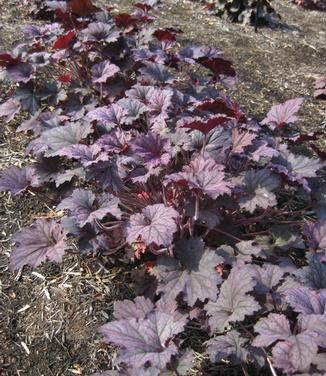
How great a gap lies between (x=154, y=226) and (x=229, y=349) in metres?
0.56

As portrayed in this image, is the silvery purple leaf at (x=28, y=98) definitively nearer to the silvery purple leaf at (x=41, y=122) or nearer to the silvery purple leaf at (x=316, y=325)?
the silvery purple leaf at (x=41, y=122)

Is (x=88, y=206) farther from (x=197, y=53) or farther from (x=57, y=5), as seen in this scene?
(x=57, y=5)

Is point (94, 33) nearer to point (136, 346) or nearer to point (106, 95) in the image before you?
point (106, 95)

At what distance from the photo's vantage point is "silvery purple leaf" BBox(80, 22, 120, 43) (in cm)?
301

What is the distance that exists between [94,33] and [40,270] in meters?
1.58

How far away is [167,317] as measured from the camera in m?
1.68

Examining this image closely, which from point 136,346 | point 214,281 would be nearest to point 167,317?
point 136,346

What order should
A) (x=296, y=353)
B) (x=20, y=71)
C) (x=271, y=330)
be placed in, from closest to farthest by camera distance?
1. (x=296, y=353)
2. (x=271, y=330)
3. (x=20, y=71)

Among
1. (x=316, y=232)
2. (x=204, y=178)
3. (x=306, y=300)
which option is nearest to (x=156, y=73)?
(x=204, y=178)

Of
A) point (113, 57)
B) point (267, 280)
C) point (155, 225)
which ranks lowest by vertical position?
point (267, 280)

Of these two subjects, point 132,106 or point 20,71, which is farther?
point 20,71

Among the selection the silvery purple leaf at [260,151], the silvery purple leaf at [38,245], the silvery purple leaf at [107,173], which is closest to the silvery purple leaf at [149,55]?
the silvery purple leaf at [260,151]

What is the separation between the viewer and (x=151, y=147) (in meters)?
2.16

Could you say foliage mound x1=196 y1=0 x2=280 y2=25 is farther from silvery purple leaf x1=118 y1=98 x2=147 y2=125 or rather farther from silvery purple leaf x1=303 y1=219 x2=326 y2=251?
silvery purple leaf x1=303 y1=219 x2=326 y2=251
